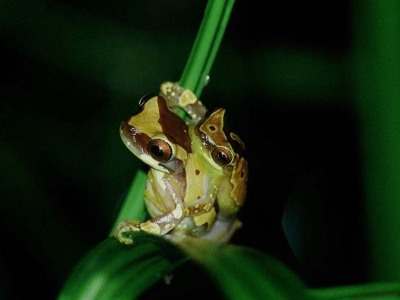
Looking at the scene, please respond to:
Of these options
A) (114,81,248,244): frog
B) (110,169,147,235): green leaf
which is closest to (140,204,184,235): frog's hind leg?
(114,81,248,244): frog

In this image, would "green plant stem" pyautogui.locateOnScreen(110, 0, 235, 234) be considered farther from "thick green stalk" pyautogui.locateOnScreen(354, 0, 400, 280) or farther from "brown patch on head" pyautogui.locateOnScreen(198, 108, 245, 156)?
"brown patch on head" pyautogui.locateOnScreen(198, 108, 245, 156)

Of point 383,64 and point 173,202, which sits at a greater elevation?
point 383,64

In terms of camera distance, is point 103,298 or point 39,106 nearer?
point 103,298

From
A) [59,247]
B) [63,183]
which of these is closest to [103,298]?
[59,247]

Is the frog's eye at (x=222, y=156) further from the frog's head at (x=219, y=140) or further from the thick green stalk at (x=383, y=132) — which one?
the thick green stalk at (x=383, y=132)

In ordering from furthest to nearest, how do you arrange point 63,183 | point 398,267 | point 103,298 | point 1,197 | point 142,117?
point 63,183 < point 1,197 < point 142,117 < point 398,267 < point 103,298

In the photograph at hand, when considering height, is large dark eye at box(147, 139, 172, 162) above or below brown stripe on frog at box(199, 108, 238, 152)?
below

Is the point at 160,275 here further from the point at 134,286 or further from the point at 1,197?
the point at 1,197
